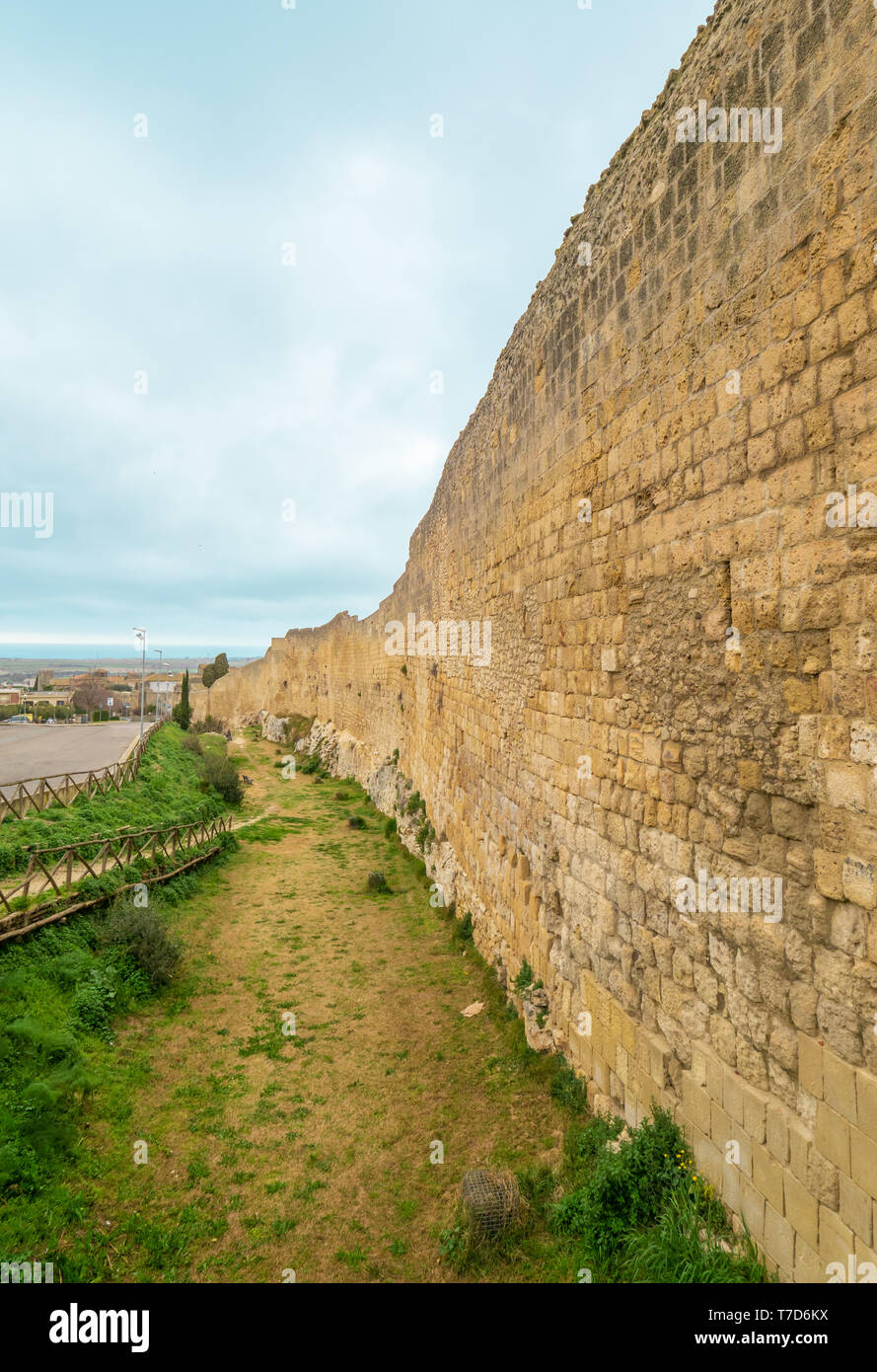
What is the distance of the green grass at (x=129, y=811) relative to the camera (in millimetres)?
10250

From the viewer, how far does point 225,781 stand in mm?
21312

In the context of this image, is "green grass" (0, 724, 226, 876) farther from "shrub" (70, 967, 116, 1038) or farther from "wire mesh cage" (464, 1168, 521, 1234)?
"wire mesh cage" (464, 1168, 521, 1234)

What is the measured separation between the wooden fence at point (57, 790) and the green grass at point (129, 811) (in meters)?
0.18

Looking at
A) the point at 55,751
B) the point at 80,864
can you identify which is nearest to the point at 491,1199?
the point at 80,864

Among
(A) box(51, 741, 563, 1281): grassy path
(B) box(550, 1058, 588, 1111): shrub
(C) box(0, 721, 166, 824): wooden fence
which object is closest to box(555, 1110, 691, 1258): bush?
(A) box(51, 741, 563, 1281): grassy path

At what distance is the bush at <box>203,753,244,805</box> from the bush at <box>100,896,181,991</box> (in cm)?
1195

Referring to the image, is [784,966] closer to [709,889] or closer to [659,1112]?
[709,889]

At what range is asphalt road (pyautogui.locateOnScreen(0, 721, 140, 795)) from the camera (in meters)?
16.4

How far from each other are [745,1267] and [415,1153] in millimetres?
3137

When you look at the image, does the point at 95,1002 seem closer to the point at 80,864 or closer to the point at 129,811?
the point at 80,864

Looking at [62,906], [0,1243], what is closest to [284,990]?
[62,906]

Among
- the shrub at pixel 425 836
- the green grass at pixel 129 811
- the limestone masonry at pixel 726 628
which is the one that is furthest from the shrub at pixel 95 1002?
the shrub at pixel 425 836

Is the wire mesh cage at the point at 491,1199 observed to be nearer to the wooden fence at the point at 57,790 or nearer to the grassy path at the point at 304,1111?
the grassy path at the point at 304,1111

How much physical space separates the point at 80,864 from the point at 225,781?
10.9 m
